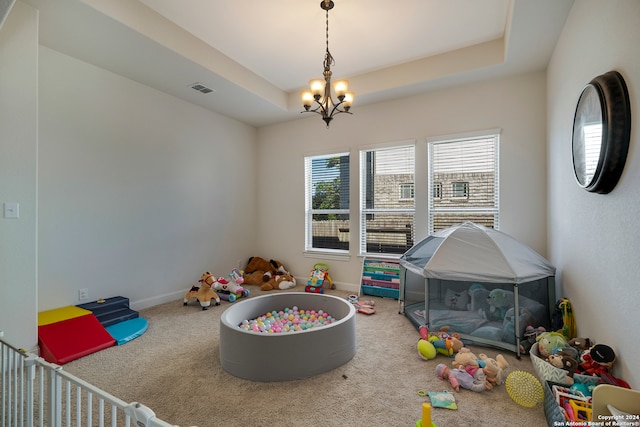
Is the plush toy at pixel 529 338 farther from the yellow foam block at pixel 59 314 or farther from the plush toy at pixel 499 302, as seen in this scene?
the yellow foam block at pixel 59 314

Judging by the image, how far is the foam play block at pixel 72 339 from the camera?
7.95 feet

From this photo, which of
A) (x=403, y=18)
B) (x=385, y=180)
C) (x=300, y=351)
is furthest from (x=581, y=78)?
(x=300, y=351)

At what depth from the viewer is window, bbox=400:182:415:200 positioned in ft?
14.1

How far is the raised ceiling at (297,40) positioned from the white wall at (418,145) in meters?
0.28

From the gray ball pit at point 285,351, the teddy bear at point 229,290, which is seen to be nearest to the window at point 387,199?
the teddy bear at point 229,290

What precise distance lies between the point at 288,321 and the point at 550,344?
2207 millimetres

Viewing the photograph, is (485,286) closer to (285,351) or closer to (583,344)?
(583,344)

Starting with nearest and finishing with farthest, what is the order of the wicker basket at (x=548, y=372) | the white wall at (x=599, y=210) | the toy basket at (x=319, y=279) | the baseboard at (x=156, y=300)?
the white wall at (x=599, y=210) < the wicker basket at (x=548, y=372) < the baseboard at (x=156, y=300) < the toy basket at (x=319, y=279)

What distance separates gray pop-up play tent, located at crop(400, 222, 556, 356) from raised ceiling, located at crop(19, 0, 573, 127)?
1963 millimetres

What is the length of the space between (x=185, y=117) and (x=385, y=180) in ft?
10.2

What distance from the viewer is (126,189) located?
143 inches

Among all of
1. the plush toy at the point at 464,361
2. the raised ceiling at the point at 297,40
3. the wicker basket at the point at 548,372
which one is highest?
the raised ceiling at the point at 297,40

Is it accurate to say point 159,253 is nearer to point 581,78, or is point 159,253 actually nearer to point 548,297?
point 548,297

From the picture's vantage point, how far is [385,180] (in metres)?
4.53
